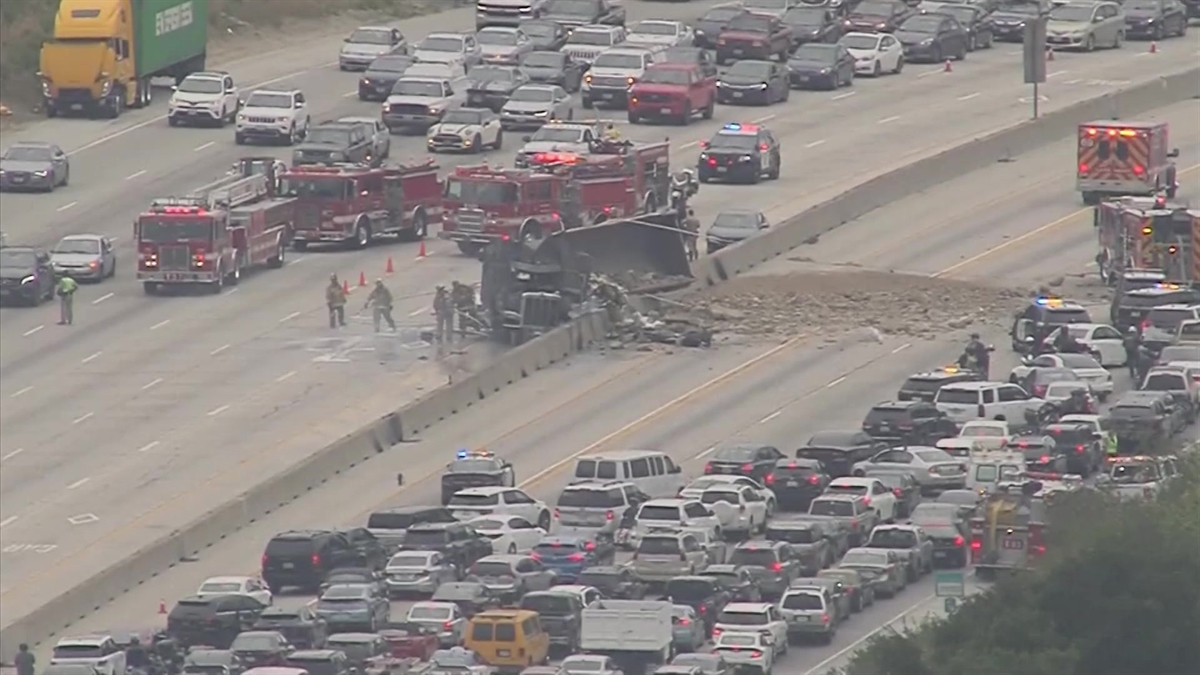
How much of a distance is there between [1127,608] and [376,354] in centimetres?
3774

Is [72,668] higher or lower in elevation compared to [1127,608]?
lower

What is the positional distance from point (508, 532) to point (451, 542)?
1521 mm

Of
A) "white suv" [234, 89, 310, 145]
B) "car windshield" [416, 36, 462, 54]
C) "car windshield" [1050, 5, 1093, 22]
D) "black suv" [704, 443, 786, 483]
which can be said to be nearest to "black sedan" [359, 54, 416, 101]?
"car windshield" [416, 36, 462, 54]

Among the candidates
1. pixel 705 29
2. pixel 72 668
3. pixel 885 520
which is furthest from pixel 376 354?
pixel 705 29

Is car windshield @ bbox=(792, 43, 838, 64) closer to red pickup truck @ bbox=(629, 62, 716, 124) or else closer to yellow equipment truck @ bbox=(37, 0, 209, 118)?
red pickup truck @ bbox=(629, 62, 716, 124)

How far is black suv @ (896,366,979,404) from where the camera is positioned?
82.9m

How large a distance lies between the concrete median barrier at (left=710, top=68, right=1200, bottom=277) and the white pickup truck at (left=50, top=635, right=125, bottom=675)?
30.5 m

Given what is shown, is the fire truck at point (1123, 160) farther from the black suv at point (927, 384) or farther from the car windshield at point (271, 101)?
the car windshield at point (271, 101)

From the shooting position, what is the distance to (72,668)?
6500cm

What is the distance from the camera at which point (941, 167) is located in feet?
345

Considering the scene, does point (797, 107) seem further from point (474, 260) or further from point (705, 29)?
point (474, 260)

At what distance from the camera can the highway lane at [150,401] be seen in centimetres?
7781

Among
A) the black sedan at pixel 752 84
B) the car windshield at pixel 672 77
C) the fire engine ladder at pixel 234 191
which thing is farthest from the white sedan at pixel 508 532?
the black sedan at pixel 752 84

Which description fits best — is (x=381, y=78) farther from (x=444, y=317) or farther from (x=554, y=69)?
(x=444, y=317)
